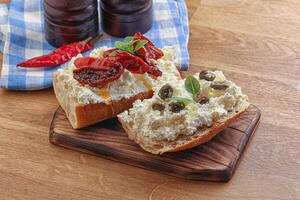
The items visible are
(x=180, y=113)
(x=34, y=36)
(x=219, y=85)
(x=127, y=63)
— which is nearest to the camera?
(x=180, y=113)

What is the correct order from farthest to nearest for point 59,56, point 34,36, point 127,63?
point 34,36 < point 59,56 < point 127,63

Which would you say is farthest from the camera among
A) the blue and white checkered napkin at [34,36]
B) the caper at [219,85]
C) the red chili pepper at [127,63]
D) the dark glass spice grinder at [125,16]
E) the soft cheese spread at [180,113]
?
the dark glass spice grinder at [125,16]

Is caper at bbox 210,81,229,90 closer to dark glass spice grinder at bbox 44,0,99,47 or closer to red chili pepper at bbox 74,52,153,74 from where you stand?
red chili pepper at bbox 74,52,153,74

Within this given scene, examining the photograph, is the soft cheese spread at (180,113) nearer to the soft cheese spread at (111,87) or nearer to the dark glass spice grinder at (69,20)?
the soft cheese spread at (111,87)

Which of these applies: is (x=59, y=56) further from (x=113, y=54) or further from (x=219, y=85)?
(x=219, y=85)

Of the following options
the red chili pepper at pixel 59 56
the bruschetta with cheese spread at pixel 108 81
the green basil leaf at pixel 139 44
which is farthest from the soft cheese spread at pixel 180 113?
the red chili pepper at pixel 59 56

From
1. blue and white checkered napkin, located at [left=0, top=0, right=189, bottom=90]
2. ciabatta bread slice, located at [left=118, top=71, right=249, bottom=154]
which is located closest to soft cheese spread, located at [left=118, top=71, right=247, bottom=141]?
ciabatta bread slice, located at [left=118, top=71, right=249, bottom=154]

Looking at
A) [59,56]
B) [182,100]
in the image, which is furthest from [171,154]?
[59,56]

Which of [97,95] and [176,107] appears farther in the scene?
[97,95]
